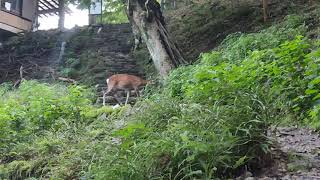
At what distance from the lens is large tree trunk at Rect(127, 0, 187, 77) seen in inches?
477

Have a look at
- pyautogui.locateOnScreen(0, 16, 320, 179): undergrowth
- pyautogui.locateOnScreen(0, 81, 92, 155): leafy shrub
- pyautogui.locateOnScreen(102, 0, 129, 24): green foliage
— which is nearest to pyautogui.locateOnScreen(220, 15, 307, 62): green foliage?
pyautogui.locateOnScreen(0, 16, 320, 179): undergrowth

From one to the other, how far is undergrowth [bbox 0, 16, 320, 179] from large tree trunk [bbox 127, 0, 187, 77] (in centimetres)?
422

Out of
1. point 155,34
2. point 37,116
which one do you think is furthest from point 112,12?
point 37,116

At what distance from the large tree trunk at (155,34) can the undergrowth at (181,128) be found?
4.22 metres

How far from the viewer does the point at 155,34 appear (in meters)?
12.4

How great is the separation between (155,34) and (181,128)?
8.80 m

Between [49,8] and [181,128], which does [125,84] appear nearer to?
[181,128]

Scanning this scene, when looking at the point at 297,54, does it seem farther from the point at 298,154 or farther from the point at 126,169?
the point at 126,169

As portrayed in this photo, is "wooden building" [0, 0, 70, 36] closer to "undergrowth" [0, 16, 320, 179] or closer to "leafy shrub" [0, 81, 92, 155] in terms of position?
"leafy shrub" [0, 81, 92, 155]

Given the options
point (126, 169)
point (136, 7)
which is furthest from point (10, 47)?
point (126, 169)

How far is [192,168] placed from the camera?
3.48m

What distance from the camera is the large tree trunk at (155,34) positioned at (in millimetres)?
12125

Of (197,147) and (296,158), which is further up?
(197,147)

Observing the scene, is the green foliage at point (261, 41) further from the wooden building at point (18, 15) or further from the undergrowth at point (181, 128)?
the wooden building at point (18, 15)
